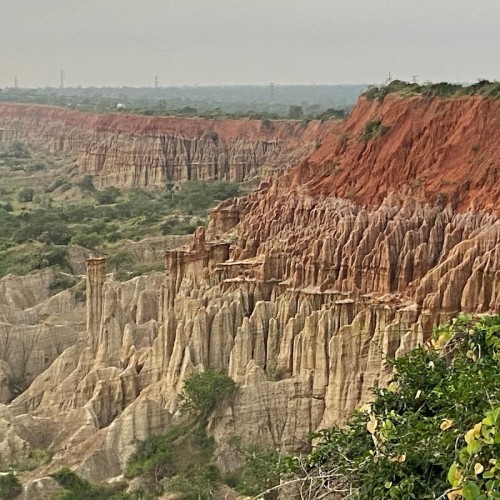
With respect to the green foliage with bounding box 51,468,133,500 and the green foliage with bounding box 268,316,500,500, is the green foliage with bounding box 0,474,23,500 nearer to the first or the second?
the green foliage with bounding box 51,468,133,500

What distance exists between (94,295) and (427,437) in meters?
21.4

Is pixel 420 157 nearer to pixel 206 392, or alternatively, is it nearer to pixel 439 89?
pixel 439 89

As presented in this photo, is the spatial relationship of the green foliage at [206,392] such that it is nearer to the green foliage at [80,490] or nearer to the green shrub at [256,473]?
the green shrub at [256,473]

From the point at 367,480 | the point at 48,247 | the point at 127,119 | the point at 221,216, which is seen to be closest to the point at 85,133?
the point at 127,119

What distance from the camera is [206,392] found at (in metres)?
20.3

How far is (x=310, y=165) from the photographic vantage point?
29.1 meters

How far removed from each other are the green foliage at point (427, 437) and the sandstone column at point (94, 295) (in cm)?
1931

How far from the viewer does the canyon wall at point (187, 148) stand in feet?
246

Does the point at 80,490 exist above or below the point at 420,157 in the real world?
below

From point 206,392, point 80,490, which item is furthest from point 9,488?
point 206,392

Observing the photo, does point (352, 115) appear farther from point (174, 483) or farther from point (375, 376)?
point (174, 483)

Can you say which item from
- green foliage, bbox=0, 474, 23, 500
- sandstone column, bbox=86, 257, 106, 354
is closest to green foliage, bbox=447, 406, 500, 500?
green foliage, bbox=0, 474, 23, 500

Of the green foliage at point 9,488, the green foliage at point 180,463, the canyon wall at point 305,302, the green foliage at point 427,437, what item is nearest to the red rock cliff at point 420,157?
the canyon wall at point 305,302

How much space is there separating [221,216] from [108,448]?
12.4 m
